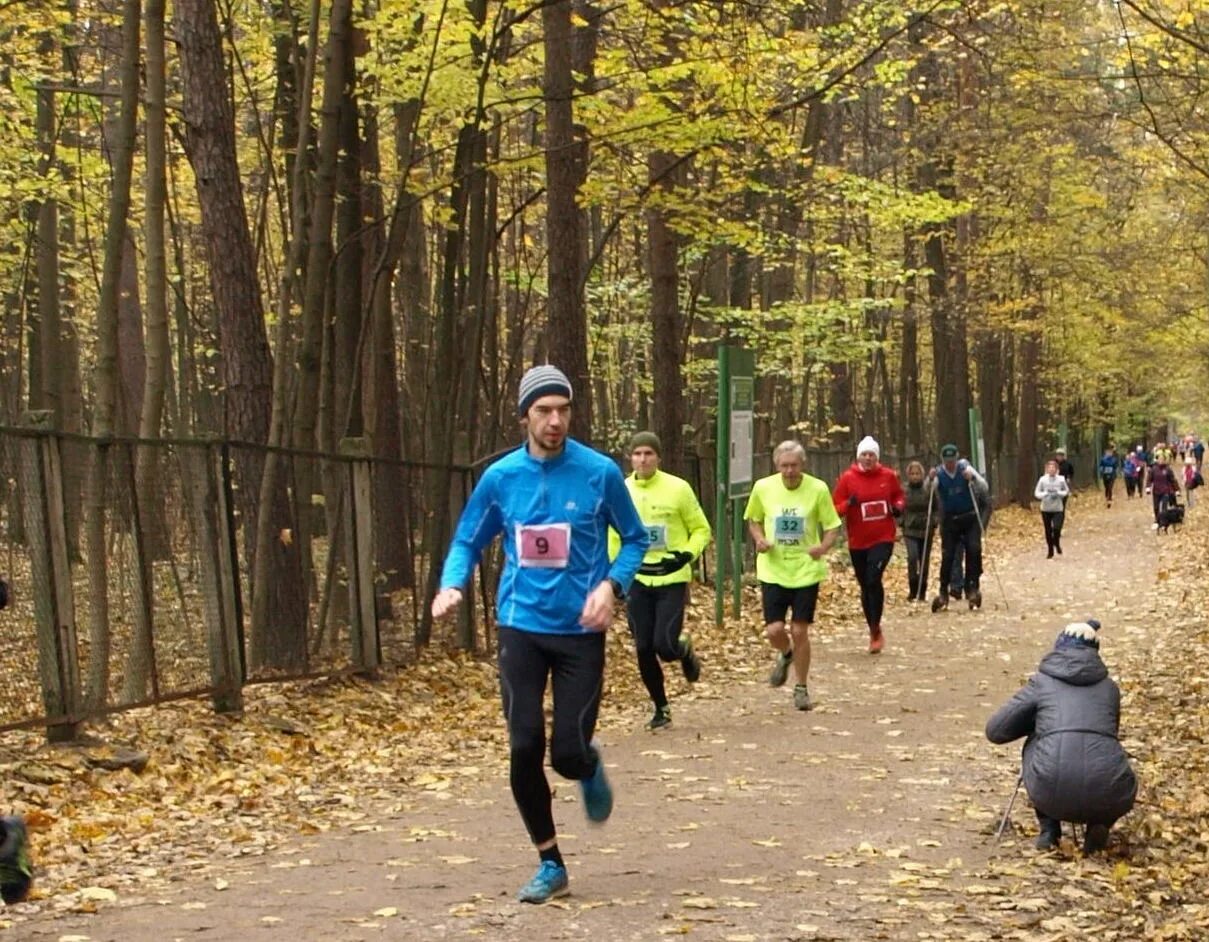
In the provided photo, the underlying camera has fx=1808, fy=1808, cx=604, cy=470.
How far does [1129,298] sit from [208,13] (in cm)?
2612

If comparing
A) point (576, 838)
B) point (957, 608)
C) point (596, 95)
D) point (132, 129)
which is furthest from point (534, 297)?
point (576, 838)

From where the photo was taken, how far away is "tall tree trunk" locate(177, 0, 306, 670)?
1334 cm

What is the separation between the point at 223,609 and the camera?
1216 cm

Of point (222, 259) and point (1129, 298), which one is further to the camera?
point (1129, 298)

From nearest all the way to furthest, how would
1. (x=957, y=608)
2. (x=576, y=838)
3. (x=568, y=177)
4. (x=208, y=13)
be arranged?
1. (x=576, y=838)
2. (x=208, y=13)
3. (x=568, y=177)
4. (x=957, y=608)

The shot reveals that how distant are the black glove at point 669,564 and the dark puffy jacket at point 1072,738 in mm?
3687

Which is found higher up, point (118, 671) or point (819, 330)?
point (819, 330)

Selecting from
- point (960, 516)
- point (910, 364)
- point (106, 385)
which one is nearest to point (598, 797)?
point (106, 385)

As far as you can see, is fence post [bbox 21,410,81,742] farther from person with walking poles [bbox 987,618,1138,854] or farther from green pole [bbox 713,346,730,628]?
green pole [bbox 713,346,730,628]

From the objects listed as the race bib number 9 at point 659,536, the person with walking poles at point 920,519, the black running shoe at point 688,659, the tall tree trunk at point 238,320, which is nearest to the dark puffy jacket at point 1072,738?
the race bib number 9 at point 659,536

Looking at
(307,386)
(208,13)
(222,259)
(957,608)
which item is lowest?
(957,608)

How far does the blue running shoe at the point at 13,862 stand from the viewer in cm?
588

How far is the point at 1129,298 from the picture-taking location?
1414 inches

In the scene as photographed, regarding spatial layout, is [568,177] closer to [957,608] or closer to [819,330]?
[957,608]
